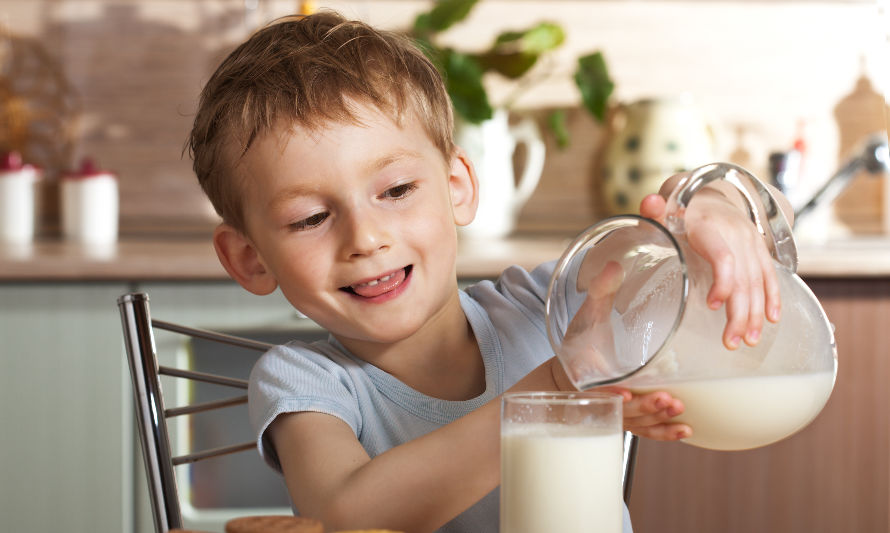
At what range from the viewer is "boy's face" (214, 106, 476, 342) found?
0.79 m

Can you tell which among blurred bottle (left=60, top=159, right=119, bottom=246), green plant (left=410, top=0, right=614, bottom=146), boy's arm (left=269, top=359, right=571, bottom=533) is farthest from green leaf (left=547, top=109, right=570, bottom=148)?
boy's arm (left=269, top=359, right=571, bottom=533)

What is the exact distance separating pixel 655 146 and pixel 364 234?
1373 mm

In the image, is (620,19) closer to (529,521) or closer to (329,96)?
(329,96)

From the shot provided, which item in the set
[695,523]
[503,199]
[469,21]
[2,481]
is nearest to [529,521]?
[695,523]

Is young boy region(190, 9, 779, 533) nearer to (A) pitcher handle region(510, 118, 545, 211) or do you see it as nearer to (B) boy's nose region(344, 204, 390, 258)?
(B) boy's nose region(344, 204, 390, 258)

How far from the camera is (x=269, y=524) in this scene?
0.50 metres

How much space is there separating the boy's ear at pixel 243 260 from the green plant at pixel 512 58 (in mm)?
1126

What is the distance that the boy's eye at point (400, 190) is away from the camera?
830 mm

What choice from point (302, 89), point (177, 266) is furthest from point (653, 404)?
point (177, 266)

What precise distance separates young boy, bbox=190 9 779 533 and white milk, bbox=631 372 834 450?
0.12m

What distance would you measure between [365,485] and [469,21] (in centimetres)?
171

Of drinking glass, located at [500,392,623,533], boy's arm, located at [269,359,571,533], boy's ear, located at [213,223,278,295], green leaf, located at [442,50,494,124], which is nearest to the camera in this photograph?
drinking glass, located at [500,392,623,533]

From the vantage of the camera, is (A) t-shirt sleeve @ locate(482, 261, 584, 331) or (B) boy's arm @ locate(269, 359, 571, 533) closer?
(B) boy's arm @ locate(269, 359, 571, 533)

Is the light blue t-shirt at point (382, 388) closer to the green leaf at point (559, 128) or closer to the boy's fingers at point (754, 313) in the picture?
the boy's fingers at point (754, 313)
